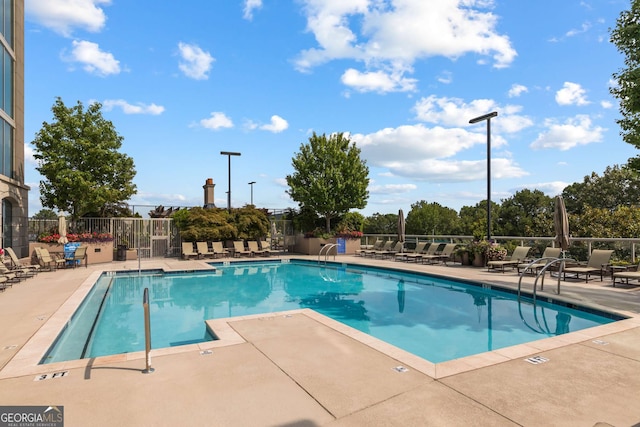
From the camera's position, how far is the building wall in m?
14.4

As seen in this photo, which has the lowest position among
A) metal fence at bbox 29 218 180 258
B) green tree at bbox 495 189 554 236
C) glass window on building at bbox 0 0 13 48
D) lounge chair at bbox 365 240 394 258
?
lounge chair at bbox 365 240 394 258

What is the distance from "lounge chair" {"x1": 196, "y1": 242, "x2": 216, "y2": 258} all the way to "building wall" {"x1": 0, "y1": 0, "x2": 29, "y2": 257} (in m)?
6.91

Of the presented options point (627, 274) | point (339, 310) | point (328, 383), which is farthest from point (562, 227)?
point (328, 383)

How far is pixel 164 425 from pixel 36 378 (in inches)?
74.3

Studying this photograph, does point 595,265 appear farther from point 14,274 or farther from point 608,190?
point 608,190

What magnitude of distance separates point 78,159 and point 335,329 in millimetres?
16238

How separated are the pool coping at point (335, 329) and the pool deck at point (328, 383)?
0.02 meters

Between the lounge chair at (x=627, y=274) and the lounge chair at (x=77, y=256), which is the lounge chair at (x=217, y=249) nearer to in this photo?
the lounge chair at (x=77, y=256)

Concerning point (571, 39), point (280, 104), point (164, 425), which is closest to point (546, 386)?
point (164, 425)

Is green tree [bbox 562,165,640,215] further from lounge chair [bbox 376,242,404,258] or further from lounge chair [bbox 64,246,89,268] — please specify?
lounge chair [bbox 64,246,89,268]

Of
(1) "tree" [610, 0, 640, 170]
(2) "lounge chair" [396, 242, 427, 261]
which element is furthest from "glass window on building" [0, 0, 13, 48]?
(1) "tree" [610, 0, 640, 170]

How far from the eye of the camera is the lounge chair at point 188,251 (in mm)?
18375

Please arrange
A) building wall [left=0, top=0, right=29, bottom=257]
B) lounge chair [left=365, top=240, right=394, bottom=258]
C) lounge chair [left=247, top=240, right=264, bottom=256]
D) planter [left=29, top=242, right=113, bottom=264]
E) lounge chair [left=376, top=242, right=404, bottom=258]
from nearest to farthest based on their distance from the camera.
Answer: building wall [left=0, top=0, right=29, bottom=257] < planter [left=29, top=242, right=113, bottom=264] < lounge chair [left=376, top=242, right=404, bottom=258] < lounge chair [left=365, top=240, right=394, bottom=258] < lounge chair [left=247, top=240, right=264, bottom=256]

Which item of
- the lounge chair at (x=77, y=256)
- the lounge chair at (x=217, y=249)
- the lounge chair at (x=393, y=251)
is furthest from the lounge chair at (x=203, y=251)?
the lounge chair at (x=393, y=251)
